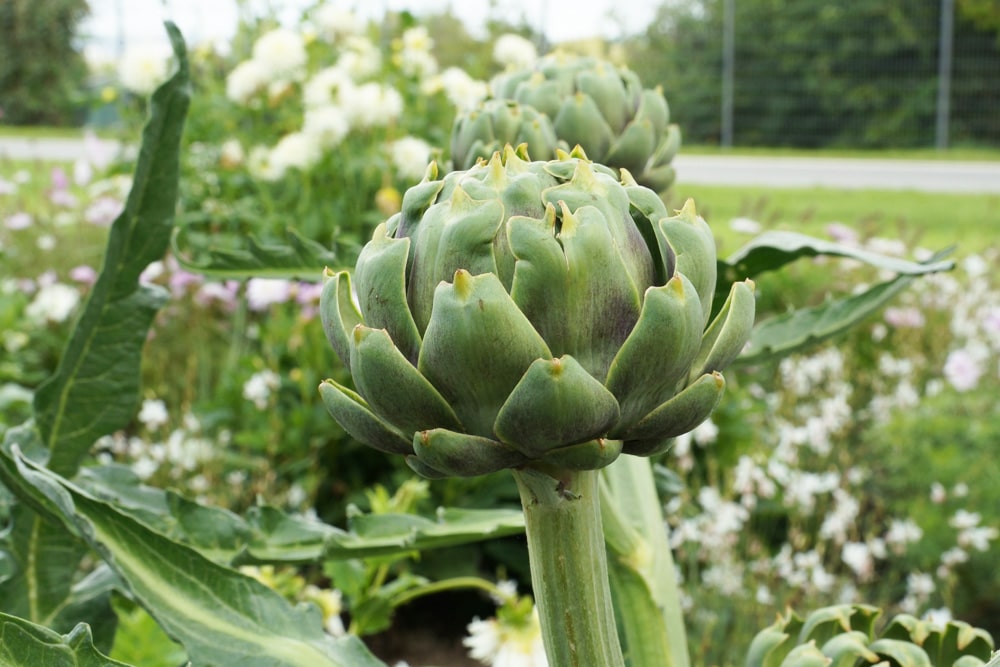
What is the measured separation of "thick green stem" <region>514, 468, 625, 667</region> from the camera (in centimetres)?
43

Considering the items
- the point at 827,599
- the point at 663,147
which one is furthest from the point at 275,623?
the point at 827,599

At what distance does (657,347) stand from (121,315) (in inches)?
15.1

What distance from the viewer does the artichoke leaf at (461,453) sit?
386 millimetres

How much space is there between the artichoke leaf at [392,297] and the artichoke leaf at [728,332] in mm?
108

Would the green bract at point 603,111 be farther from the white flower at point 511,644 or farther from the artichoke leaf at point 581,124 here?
the white flower at point 511,644

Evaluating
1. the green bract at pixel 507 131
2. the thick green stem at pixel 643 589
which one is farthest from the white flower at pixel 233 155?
the thick green stem at pixel 643 589

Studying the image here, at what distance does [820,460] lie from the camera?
2.39 meters

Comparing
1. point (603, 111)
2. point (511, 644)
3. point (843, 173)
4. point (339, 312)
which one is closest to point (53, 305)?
point (511, 644)

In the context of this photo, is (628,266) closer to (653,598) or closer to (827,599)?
(653,598)

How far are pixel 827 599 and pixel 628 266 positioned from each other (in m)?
1.69

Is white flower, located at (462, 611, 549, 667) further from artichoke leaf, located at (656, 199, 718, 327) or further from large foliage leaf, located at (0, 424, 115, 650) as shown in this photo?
artichoke leaf, located at (656, 199, 718, 327)

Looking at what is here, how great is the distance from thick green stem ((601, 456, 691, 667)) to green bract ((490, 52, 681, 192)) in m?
0.24

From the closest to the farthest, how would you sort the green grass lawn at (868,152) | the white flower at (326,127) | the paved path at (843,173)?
the white flower at (326,127)
the paved path at (843,173)
the green grass lawn at (868,152)

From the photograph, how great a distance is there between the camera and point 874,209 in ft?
22.8
